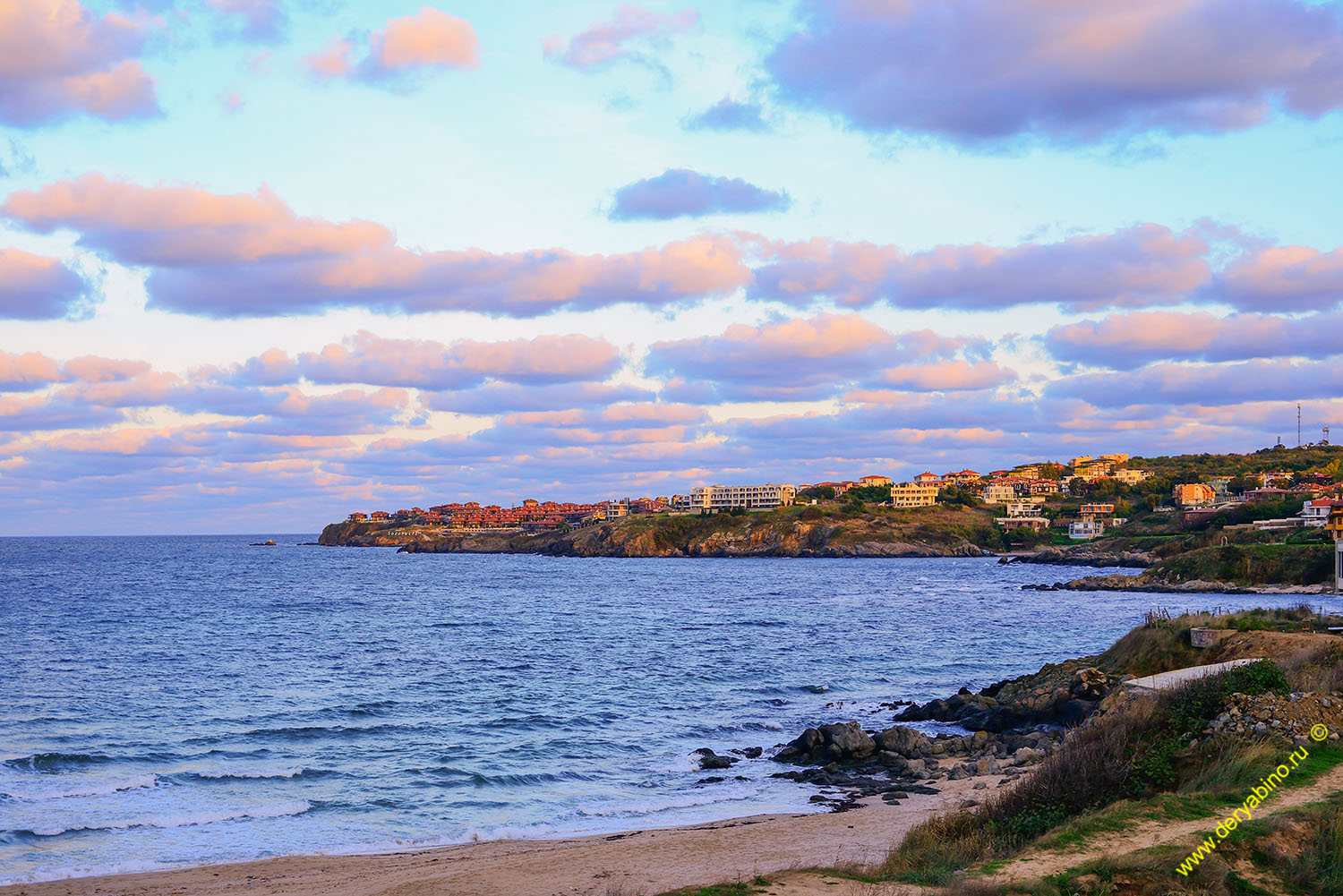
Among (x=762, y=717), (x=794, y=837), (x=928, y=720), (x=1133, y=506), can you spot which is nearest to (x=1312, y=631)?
(x=928, y=720)

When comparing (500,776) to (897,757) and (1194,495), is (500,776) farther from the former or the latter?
(1194,495)

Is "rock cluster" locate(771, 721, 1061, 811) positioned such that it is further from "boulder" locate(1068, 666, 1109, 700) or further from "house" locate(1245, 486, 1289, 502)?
"house" locate(1245, 486, 1289, 502)

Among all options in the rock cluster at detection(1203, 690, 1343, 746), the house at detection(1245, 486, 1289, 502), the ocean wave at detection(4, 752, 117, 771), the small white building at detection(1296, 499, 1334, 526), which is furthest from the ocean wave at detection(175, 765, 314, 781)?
the house at detection(1245, 486, 1289, 502)

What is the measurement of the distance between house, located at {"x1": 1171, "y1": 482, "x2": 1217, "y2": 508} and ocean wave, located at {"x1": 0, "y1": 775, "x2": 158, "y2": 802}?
6953 inches

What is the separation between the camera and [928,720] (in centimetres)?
3225

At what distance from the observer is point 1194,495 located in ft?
573

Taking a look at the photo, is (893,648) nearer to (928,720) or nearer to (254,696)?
(928,720)

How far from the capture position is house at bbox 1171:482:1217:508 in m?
172

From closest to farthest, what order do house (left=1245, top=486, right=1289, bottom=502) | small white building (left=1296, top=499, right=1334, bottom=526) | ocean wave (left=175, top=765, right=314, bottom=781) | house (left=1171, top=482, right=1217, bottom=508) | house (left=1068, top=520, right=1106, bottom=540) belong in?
1. ocean wave (left=175, top=765, right=314, bottom=781)
2. small white building (left=1296, top=499, right=1334, bottom=526)
3. house (left=1245, top=486, right=1289, bottom=502)
4. house (left=1171, top=482, right=1217, bottom=508)
5. house (left=1068, top=520, right=1106, bottom=540)

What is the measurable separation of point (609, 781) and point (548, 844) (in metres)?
5.63

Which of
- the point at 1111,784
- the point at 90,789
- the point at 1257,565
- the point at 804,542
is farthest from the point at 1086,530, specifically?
the point at 90,789

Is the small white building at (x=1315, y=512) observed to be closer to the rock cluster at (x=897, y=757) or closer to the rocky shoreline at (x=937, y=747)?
the rocky shoreline at (x=937, y=747)

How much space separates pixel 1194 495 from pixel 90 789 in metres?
185

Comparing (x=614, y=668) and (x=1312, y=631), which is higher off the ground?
(x=1312, y=631)
